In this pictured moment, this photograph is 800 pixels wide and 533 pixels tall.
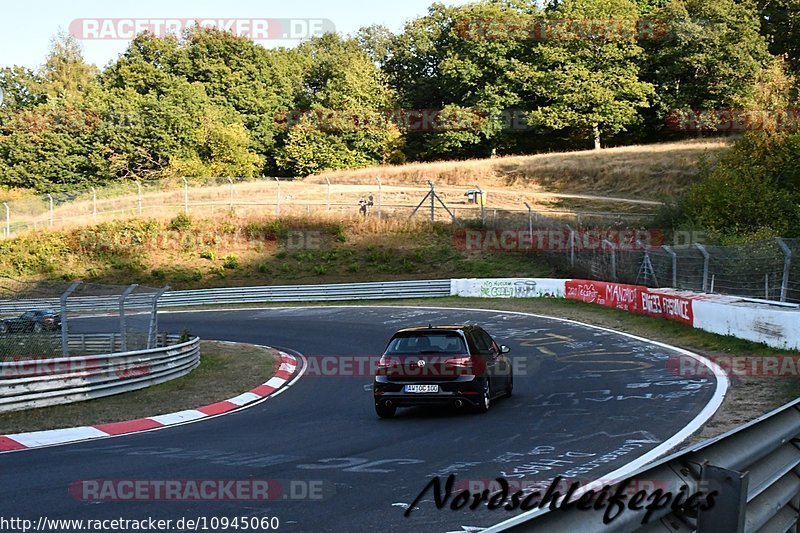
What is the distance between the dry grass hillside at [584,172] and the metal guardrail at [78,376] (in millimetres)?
46625

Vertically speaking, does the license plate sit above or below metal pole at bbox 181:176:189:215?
below

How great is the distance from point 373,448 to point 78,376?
6683mm

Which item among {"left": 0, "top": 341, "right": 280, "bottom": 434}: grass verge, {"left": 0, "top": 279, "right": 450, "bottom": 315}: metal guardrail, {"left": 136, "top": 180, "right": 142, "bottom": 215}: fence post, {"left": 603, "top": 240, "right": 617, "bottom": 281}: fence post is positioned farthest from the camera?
{"left": 136, "top": 180, "right": 142, "bottom": 215}: fence post

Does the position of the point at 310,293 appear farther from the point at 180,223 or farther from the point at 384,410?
the point at 384,410

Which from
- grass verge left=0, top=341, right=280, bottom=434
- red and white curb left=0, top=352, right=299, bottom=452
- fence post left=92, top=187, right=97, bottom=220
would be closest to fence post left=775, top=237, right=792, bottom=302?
red and white curb left=0, top=352, right=299, bottom=452

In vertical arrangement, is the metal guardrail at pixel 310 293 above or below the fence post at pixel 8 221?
below

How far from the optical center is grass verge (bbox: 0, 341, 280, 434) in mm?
12375

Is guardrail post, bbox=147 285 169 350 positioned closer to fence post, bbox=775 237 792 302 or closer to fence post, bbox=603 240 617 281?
fence post, bbox=775 237 792 302

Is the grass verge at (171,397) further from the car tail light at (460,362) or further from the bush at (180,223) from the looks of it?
the bush at (180,223)

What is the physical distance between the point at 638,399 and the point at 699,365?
158 inches

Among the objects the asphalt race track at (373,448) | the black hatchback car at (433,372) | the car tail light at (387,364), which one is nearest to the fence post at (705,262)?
the asphalt race track at (373,448)

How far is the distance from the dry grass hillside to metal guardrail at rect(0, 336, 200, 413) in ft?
153

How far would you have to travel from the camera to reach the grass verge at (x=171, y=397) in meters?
12.4

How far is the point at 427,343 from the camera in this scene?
485 inches
